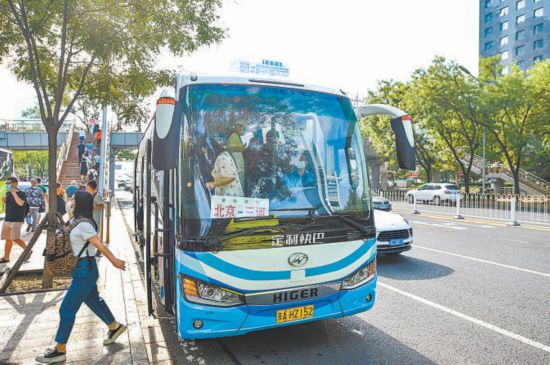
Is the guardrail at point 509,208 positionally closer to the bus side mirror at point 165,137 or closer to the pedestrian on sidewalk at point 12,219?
the bus side mirror at point 165,137

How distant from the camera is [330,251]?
4.25 metres

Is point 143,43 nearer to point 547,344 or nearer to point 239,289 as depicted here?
point 239,289

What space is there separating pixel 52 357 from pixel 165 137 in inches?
98.2

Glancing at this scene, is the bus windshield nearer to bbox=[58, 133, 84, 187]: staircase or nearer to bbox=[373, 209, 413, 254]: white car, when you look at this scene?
bbox=[373, 209, 413, 254]: white car

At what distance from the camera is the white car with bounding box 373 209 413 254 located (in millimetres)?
8844

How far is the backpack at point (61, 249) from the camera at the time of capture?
430 centimetres

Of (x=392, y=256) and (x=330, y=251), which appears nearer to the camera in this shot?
(x=330, y=251)

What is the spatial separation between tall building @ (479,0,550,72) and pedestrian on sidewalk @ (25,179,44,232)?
63894mm

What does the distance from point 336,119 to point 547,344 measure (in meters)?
3.43

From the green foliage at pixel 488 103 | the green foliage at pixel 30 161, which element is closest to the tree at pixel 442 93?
the green foliage at pixel 488 103

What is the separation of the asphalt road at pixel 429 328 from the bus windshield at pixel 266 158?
4.85ft

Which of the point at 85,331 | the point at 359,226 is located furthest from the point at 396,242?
the point at 85,331

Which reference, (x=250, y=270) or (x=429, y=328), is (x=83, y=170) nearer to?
(x=250, y=270)

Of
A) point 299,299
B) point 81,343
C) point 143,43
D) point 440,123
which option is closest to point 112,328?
point 81,343
